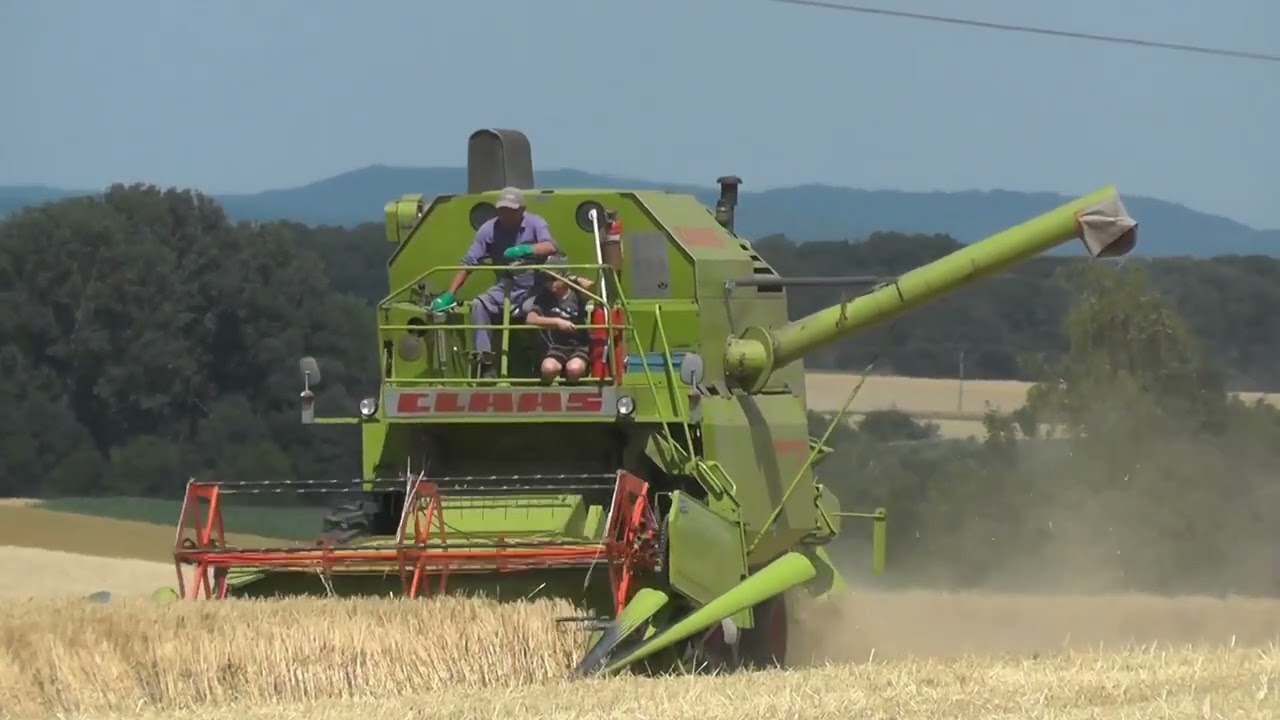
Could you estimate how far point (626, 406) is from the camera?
1373 cm

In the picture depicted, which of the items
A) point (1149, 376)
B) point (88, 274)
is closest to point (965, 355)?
point (1149, 376)

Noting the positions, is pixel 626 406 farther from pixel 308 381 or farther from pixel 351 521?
pixel 308 381

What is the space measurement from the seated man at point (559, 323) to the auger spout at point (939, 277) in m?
1.04

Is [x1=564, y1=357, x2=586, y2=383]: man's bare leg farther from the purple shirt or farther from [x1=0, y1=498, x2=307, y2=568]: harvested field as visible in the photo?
[x1=0, y1=498, x2=307, y2=568]: harvested field

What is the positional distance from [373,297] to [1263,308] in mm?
28845

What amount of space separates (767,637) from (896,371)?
24.1 meters

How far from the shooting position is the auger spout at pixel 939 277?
14117 mm

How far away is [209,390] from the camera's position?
53.7 m

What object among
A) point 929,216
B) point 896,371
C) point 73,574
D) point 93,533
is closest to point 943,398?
point 896,371

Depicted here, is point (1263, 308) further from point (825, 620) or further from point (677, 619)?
point (677, 619)

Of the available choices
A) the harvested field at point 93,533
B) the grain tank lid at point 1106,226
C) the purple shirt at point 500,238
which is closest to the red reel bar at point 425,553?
the purple shirt at point 500,238

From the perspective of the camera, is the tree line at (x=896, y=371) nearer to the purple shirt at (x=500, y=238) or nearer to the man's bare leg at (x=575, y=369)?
the purple shirt at (x=500, y=238)

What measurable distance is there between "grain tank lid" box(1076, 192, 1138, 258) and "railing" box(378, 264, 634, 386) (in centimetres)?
280

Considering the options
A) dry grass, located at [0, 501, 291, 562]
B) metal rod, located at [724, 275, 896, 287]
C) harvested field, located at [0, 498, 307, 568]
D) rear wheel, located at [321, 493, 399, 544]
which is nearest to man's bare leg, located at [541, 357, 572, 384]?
rear wheel, located at [321, 493, 399, 544]
